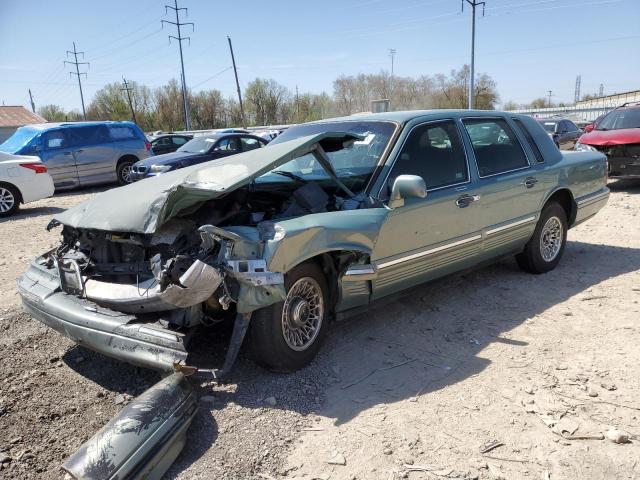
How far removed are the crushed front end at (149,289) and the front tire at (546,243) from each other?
3427 millimetres

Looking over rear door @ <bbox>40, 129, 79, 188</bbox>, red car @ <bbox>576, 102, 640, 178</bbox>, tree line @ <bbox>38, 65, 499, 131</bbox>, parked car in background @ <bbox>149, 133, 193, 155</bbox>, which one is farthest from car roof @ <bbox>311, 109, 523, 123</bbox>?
tree line @ <bbox>38, 65, 499, 131</bbox>

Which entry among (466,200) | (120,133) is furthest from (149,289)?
(120,133)

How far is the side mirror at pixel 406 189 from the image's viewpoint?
3.70 m

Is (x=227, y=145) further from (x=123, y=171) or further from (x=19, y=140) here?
(x=19, y=140)

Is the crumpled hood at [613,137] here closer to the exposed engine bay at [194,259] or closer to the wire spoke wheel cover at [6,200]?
the exposed engine bay at [194,259]

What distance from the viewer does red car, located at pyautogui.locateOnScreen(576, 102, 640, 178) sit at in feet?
35.2

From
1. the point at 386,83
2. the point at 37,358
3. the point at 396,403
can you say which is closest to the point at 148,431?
the point at 396,403

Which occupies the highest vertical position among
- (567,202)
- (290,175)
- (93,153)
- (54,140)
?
(54,140)

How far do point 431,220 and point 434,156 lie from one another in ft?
1.96

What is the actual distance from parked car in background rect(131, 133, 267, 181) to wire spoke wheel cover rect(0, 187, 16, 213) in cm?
287

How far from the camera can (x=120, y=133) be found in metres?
15.3

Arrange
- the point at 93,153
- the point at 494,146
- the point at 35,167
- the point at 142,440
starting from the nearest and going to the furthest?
the point at 142,440, the point at 494,146, the point at 35,167, the point at 93,153

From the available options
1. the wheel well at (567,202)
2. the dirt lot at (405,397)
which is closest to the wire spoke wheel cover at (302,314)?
the dirt lot at (405,397)

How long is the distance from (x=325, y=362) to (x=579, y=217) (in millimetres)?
3783
